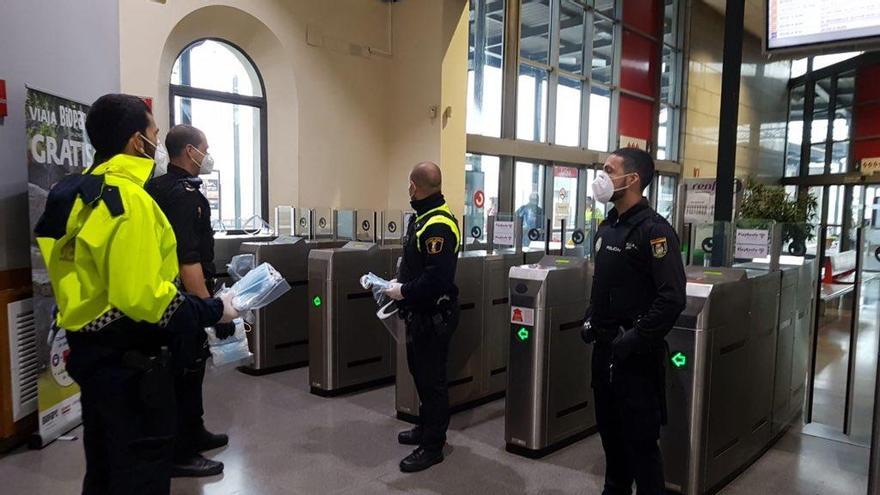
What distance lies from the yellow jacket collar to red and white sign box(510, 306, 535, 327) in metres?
1.89

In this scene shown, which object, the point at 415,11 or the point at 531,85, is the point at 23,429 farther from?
the point at 531,85

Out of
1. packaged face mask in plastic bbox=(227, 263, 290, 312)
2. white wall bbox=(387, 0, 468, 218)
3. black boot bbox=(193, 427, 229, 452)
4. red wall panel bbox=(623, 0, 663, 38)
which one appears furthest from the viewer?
red wall panel bbox=(623, 0, 663, 38)

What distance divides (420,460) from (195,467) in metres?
1.07

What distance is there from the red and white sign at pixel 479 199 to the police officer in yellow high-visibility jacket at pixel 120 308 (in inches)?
258

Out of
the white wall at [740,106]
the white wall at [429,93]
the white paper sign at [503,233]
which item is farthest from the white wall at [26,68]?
the white wall at [740,106]

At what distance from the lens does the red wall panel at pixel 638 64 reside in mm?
10578

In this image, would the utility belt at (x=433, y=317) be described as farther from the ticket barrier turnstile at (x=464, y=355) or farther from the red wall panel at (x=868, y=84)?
the red wall panel at (x=868, y=84)

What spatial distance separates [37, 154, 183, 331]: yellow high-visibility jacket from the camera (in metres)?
1.58

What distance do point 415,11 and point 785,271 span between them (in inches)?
204

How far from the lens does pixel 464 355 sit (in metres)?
3.88

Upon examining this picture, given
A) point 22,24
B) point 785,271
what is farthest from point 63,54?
point 785,271

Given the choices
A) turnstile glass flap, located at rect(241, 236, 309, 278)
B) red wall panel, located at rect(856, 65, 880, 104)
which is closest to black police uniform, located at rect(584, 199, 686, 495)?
turnstile glass flap, located at rect(241, 236, 309, 278)

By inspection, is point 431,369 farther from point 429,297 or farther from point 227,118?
point 227,118

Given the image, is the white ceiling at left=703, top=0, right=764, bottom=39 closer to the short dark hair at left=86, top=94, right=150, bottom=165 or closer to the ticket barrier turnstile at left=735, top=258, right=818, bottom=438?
the ticket barrier turnstile at left=735, top=258, right=818, bottom=438
